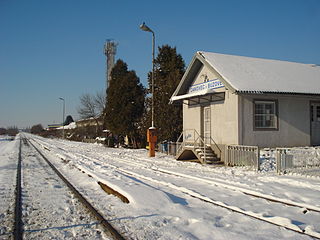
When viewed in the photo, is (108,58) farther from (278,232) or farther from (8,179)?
(278,232)

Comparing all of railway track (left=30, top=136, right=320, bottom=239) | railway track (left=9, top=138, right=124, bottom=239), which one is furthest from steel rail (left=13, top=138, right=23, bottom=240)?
railway track (left=30, top=136, right=320, bottom=239)

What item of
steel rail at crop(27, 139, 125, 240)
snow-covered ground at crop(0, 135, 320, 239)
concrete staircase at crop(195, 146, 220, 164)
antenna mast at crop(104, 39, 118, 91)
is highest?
antenna mast at crop(104, 39, 118, 91)

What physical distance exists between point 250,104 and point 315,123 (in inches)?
191

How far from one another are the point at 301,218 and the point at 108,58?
58.8 metres

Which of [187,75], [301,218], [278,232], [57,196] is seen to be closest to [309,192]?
[301,218]

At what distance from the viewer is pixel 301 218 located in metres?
6.31

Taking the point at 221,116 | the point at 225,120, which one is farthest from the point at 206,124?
the point at 225,120

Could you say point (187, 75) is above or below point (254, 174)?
above

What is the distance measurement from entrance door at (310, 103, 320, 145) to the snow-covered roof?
106cm

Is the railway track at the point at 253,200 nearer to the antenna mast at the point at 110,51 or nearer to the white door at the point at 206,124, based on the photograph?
the white door at the point at 206,124

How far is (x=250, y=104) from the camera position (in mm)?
15781

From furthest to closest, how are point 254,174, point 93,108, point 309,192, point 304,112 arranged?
point 93,108 < point 304,112 < point 254,174 < point 309,192

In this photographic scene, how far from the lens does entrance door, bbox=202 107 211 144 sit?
59.1 ft

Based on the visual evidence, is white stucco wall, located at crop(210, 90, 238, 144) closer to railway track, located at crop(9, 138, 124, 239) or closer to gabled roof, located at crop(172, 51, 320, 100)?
gabled roof, located at crop(172, 51, 320, 100)
